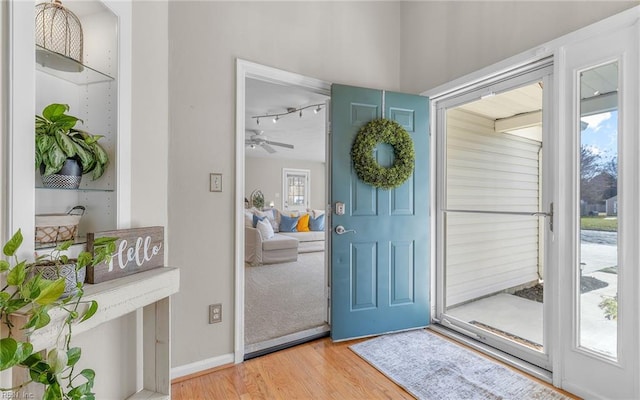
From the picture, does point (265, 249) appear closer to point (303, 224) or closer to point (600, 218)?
point (303, 224)

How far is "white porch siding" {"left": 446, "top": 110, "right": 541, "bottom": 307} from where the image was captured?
2426 millimetres

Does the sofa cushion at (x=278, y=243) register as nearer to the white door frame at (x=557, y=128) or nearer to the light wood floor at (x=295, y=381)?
the light wood floor at (x=295, y=381)

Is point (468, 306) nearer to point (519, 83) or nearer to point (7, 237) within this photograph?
point (519, 83)

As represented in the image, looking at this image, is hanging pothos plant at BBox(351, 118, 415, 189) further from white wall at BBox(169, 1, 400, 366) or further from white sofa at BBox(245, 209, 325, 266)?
white sofa at BBox(245, 209, 325, 266)

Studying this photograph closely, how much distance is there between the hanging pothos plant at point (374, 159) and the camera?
96.8 inches

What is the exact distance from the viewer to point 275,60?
233 cm

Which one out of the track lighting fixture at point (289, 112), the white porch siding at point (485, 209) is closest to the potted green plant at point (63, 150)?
the white porch siding at point (485, 209)

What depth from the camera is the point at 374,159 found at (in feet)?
8.23

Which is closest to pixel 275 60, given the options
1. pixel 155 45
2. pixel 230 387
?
pixel 155 45

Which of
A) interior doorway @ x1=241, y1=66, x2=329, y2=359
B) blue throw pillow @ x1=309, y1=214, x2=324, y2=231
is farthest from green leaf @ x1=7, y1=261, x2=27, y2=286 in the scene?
blue throw pillow @ x1=309, y1=214, x2=324, y2=231

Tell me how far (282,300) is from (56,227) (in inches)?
104

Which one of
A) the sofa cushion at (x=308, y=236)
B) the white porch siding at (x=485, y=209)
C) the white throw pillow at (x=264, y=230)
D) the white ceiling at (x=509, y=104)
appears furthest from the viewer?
the sofa cushion at (x=308, y=236)

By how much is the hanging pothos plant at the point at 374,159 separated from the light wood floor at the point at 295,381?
1.39m

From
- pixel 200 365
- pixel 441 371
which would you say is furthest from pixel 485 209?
pixel 200 365
